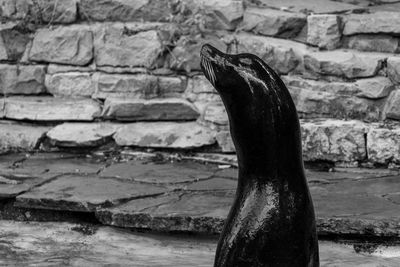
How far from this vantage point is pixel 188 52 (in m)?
5.92

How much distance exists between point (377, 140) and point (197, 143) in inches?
47.7

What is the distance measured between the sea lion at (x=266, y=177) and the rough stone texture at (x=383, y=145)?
8.41ft

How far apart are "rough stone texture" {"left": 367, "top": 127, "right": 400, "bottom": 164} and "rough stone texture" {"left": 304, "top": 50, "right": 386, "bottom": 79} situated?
0.44m

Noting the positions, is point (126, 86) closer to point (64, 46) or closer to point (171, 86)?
point (171, 86)

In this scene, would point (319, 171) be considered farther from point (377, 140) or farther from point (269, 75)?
point (269, 75)

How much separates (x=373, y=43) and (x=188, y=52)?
1.26 metres

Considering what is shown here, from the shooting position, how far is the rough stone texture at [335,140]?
208 inches

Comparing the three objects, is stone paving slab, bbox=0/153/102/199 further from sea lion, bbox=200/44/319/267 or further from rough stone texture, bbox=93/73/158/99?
sea lion, bbox=200/44/319/267

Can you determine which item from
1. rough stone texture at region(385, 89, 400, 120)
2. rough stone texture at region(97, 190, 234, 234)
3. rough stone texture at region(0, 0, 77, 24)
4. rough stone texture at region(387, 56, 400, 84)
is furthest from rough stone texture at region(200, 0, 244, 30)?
rough stone texture at region(97, 190, 234, 234)

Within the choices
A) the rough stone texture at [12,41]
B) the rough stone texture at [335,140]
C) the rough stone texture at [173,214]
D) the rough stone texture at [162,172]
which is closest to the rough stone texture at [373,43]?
the rough stone texture at [335,140]

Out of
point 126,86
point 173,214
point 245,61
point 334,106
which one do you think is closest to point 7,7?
point 126,86

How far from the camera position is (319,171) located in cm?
535

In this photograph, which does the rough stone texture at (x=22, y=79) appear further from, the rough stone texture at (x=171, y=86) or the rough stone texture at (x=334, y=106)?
the rough stone texture at (x=334, y=106)

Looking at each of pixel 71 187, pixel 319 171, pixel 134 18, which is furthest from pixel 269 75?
pixel 134 18
